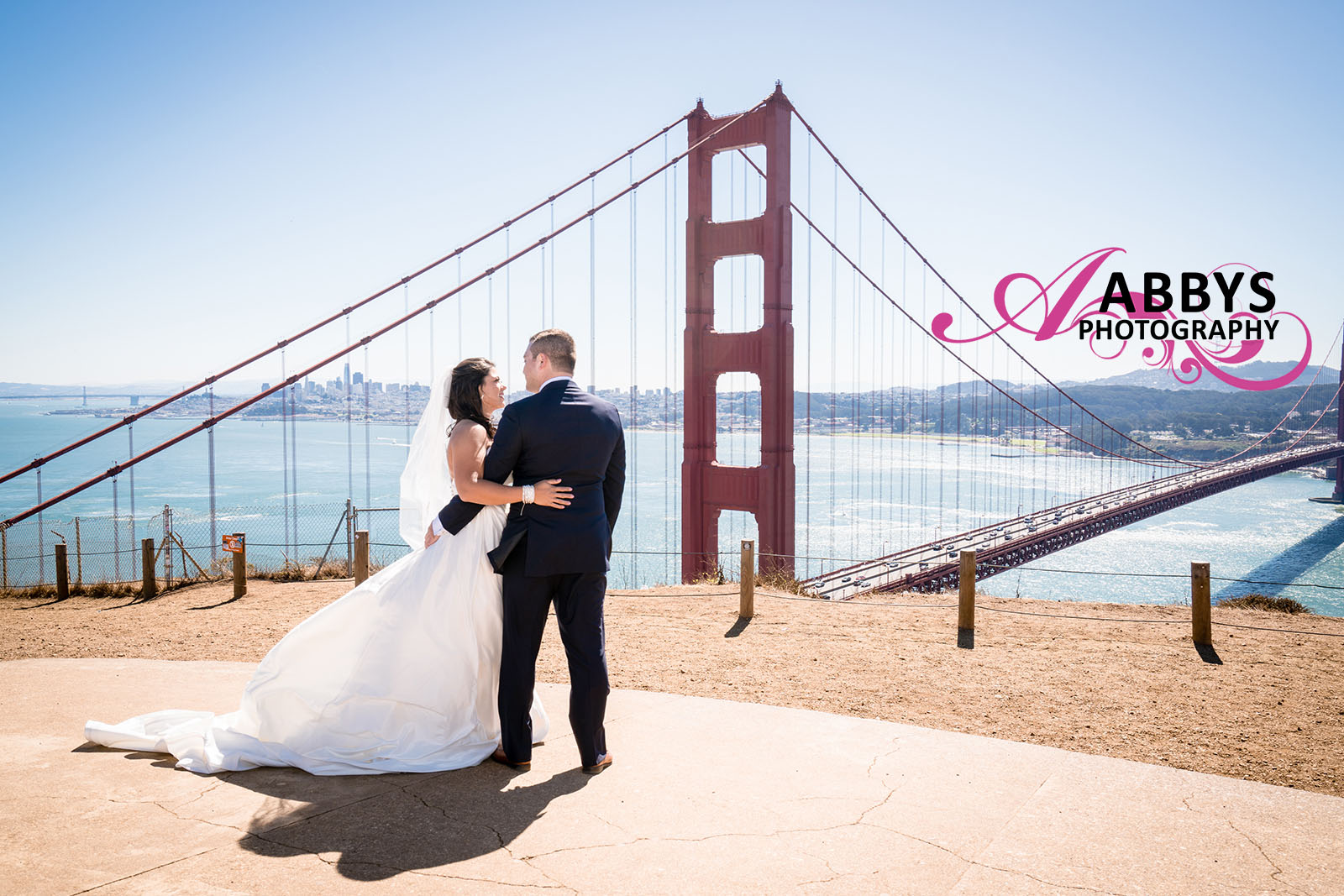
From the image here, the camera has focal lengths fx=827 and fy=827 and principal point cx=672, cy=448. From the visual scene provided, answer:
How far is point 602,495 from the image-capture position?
131 inches

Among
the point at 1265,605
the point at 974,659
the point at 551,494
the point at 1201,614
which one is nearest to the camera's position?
the point at 551,494

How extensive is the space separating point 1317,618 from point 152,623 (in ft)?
34.6

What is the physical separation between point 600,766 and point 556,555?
0.85 m

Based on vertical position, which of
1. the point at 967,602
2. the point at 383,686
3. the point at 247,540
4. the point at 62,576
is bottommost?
the point at 247,540

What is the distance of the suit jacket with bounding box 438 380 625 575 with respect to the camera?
3.13m

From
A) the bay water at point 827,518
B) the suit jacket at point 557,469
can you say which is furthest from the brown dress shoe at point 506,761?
the bay water at point 827,518

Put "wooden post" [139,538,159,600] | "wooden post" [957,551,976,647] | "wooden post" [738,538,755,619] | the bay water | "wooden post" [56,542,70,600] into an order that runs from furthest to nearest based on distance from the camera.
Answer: the bay water → "wooden post" [56,542,70,600] → "wooden post" [139,538,159,600] → "wooden post" [738,538,755,619] → "wooden post" [957,551,976,647]

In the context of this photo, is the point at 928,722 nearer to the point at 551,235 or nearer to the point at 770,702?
the point at 770,702

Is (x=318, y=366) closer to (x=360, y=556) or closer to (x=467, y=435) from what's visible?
(x=360, y=556)

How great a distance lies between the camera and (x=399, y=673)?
3260 millimetres

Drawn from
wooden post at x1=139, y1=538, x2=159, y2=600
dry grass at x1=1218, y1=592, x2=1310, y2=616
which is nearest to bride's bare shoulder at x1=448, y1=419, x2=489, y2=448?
wooden post at x1=139, y1=538, x2=159, y2=600

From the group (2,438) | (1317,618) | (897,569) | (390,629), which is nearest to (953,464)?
(897,569)

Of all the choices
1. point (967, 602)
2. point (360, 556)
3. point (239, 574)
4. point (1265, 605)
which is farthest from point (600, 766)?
point (1265, 605)

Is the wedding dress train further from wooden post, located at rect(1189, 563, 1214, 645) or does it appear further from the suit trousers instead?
wooden post, located at rect(1189, 563, 1214, 645)
